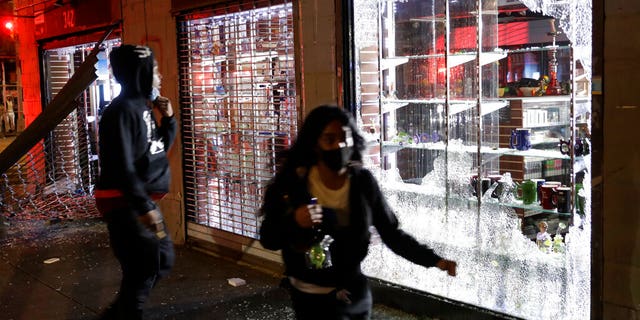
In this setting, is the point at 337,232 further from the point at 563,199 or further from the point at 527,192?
the point at 527,192

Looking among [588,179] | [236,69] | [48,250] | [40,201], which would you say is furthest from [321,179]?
[40,201]

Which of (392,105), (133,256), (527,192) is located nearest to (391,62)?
(392,105)

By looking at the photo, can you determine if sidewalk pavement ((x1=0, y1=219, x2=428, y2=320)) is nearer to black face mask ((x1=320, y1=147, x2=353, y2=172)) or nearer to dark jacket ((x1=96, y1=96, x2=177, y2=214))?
dark jacket ((x1=96, y1=96, x2=177, y2=214))

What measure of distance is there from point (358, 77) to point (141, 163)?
247 cm

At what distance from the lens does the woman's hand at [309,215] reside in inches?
118

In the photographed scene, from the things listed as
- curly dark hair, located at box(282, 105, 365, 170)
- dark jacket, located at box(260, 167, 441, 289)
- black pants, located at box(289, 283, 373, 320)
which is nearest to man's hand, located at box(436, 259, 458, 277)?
dark jacket, located at box(260, 167, 441, 289)

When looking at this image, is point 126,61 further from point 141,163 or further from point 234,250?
point 234,250

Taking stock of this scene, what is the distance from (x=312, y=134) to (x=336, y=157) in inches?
6.7

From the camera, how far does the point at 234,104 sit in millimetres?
7406

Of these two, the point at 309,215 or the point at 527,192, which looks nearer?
the point at 309,215

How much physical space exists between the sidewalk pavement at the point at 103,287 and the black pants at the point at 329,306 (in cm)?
252

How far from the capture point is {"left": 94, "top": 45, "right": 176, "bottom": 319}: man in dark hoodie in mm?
3982

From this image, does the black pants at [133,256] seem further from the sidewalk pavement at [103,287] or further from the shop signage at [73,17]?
the shop signage at [73,17]

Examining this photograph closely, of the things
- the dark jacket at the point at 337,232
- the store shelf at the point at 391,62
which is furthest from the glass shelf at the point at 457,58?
the dark jacket at the point at 337,232
